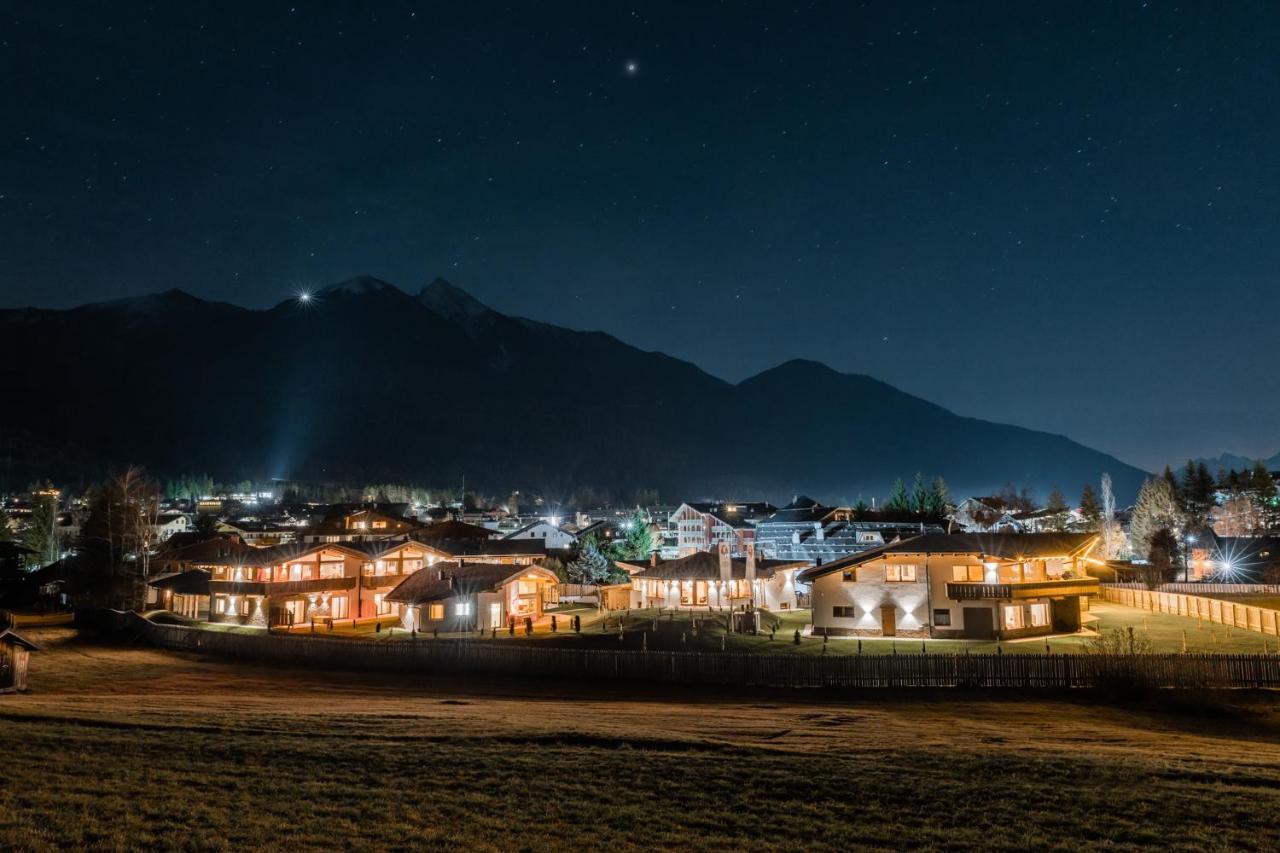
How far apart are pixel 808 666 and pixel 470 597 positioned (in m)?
26.1

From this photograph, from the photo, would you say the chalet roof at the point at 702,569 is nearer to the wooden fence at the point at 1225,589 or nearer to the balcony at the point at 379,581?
the balcony at the point at 379,581

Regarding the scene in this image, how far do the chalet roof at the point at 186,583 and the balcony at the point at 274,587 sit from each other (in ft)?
6.44

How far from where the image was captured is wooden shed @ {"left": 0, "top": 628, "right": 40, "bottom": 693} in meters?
29.6

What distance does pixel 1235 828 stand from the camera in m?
12.7

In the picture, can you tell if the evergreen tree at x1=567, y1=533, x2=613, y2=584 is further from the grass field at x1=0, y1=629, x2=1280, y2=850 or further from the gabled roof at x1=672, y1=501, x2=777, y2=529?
the grass field at x1=0, y1=629, x2=1280, y2=850

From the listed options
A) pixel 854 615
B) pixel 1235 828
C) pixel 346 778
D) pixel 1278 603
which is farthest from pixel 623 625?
pixel 1278 603

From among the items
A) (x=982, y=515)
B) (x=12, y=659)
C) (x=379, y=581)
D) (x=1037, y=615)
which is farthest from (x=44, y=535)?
(x=982, y=515)

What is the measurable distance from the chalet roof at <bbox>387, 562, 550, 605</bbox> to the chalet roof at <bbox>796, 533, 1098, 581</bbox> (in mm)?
18652


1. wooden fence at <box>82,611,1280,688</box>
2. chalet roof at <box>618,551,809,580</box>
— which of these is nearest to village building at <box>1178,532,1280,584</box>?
chalet roof at <box>618,551,809,580</box>

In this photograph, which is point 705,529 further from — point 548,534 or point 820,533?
point 820,533

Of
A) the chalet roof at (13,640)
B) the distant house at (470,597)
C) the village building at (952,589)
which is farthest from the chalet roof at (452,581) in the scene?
the chalet roof at (13,640)

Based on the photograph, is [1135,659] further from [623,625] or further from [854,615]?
[623,625]

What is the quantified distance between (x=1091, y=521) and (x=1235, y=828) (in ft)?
414

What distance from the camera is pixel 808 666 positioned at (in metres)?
31.5
